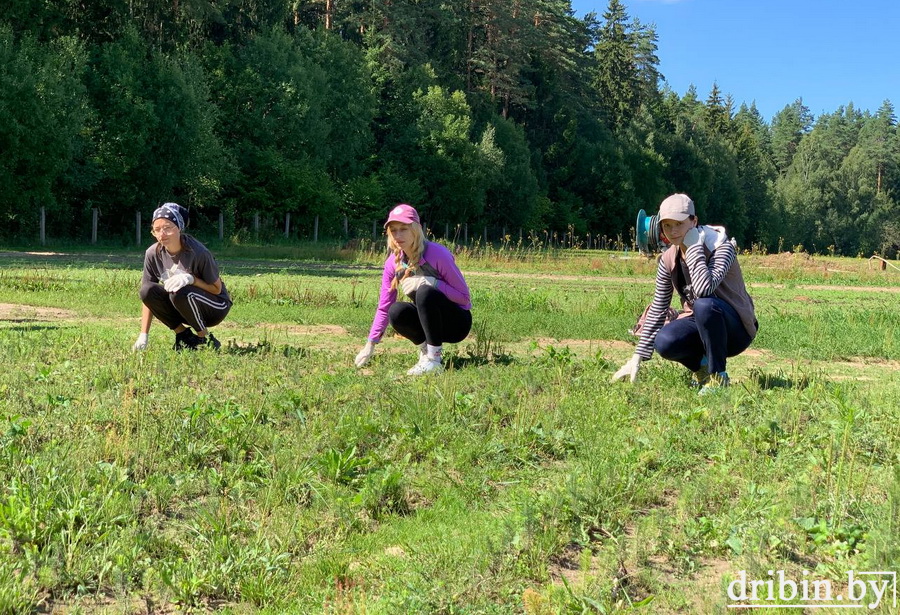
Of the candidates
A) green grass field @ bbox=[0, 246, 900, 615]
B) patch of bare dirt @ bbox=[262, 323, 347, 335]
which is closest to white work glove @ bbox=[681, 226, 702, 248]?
green grass field @ bbox=[0, 246, 900, 615]

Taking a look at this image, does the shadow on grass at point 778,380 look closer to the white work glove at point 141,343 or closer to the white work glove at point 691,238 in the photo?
the white work glove at point 691,238

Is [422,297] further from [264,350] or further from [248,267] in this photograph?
[248,267]

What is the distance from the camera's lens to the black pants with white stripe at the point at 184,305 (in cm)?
873

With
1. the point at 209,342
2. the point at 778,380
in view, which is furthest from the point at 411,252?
→ the point at 778,380

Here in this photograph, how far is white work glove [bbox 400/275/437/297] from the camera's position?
8.13 m

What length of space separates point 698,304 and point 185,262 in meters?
4.82

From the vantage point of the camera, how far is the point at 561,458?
5.67m

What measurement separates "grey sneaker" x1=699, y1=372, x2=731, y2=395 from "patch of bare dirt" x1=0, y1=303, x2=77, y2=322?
8408 mm

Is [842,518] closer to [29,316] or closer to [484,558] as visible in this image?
[484,558]

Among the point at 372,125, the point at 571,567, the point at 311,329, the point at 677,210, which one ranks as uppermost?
the point at 372,125

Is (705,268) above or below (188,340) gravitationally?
above

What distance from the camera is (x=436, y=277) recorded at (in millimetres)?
8289

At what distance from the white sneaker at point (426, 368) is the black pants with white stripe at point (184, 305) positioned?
223 centimetres

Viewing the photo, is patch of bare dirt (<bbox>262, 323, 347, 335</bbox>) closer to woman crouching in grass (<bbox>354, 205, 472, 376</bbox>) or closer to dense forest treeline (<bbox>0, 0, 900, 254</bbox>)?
woman crouching in grass (<bbox>354, 205, 472, 376</bbox>)
